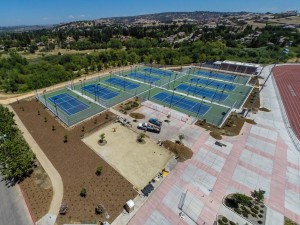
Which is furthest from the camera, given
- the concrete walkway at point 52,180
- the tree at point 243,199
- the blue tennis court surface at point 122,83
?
the blue tennis court surface at point 122,83

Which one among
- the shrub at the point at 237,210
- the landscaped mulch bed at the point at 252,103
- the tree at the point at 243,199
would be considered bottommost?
the landscaped mulch bed at the point at 252,103

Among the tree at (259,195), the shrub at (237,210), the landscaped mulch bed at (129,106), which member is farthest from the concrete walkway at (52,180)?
the tree at (259,195)

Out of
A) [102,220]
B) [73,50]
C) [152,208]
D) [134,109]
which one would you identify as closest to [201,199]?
[152,208]

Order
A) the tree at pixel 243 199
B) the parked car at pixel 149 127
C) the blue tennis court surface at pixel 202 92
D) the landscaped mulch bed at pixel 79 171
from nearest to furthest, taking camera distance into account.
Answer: the tree at pixel 243 199 → the landscaped mulch bed at pixel 79 171 → the parked car at pixel 149 127 → the blue tennis court surface at pixel 202 92

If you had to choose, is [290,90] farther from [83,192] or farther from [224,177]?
[83,192]

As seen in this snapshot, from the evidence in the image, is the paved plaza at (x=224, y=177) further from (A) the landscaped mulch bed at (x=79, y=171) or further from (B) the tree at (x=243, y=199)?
(A) the landscaped mulch bed at (x=79, y=171)
